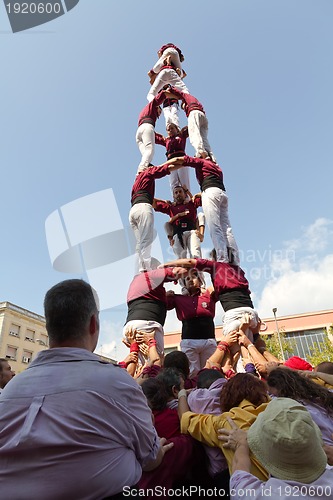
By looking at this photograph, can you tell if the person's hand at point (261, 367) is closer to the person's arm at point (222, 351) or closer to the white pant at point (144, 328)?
the person's arm at point (222, 351)

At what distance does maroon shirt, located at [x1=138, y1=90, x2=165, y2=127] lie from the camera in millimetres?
6012

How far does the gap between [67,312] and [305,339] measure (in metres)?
27.8

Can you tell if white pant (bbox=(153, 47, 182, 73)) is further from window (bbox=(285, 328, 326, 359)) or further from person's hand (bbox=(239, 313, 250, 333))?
window (bbox=(285, 328, 326, 359))

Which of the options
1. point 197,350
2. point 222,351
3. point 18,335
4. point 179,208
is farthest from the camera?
point 18,335

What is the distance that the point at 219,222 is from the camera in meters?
4.61

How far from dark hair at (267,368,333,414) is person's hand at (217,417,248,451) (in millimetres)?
558

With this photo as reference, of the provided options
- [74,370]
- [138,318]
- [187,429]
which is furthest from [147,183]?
[74,370]

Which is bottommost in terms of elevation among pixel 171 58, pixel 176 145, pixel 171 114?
pixel 176 145

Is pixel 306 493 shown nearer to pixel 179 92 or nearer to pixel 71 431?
pixel 71 431

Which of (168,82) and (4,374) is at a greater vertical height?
(168,82)

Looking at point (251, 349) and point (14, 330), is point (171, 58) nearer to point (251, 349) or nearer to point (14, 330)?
point (251, 349)

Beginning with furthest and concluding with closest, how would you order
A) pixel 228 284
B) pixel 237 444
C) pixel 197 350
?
1. pixel 197 350
2. pixel 228 284
3. pixel 237 444

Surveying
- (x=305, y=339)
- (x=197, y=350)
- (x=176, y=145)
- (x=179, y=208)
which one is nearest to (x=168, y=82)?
(x=176, y=145)

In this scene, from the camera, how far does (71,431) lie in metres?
1.04
